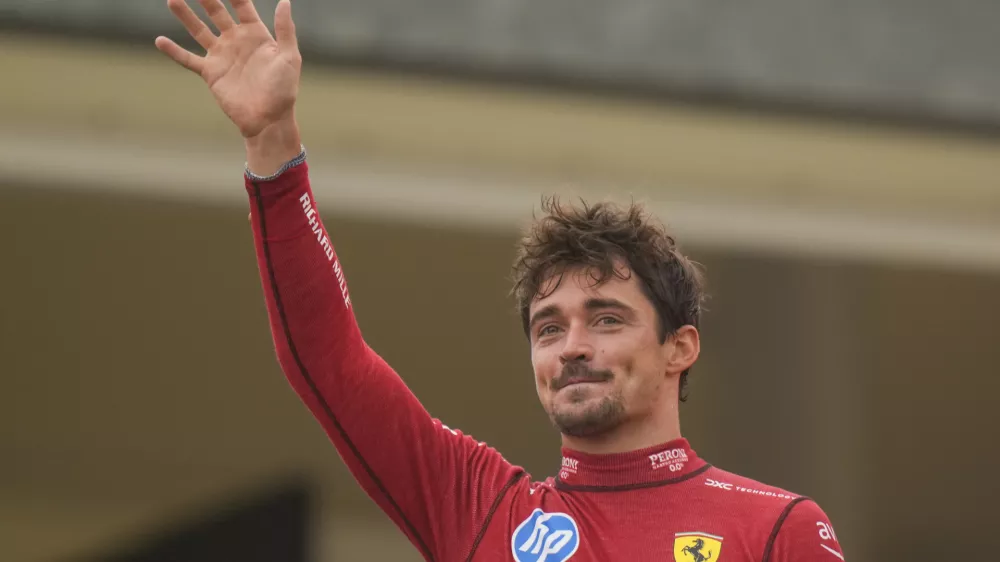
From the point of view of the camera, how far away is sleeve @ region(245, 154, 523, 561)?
339 cm

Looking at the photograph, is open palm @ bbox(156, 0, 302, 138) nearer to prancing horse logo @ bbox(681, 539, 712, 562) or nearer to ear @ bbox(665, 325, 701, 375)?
ear @ bbox(665, 325, 701, 375)

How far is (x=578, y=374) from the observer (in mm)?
3498

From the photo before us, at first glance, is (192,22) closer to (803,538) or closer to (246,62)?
(246,62)

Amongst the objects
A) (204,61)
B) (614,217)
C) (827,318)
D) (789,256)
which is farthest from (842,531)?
(204,61)

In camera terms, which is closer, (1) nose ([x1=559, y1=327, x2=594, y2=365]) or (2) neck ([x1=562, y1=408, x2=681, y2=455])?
(1) nose ([x1=559, y1=327, x2=594, y2=365])

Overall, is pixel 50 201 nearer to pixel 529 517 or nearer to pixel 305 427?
pixel 305 427

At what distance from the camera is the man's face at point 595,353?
138 inches

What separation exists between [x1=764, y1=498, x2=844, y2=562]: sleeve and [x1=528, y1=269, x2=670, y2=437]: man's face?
1.53ft

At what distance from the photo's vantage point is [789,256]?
9.59m

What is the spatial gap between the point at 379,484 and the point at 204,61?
3.68ft

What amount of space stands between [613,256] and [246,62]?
105 cm

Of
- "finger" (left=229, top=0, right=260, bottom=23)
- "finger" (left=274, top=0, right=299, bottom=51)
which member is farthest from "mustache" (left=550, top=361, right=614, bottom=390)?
"finger" (left=229, top=0, right=260, bottom=23)

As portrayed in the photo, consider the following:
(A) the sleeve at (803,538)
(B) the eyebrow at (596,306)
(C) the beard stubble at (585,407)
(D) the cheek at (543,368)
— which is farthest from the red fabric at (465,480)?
(B) the eyebrow at (596,306)

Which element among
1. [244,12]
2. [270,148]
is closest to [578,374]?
[270,148]
